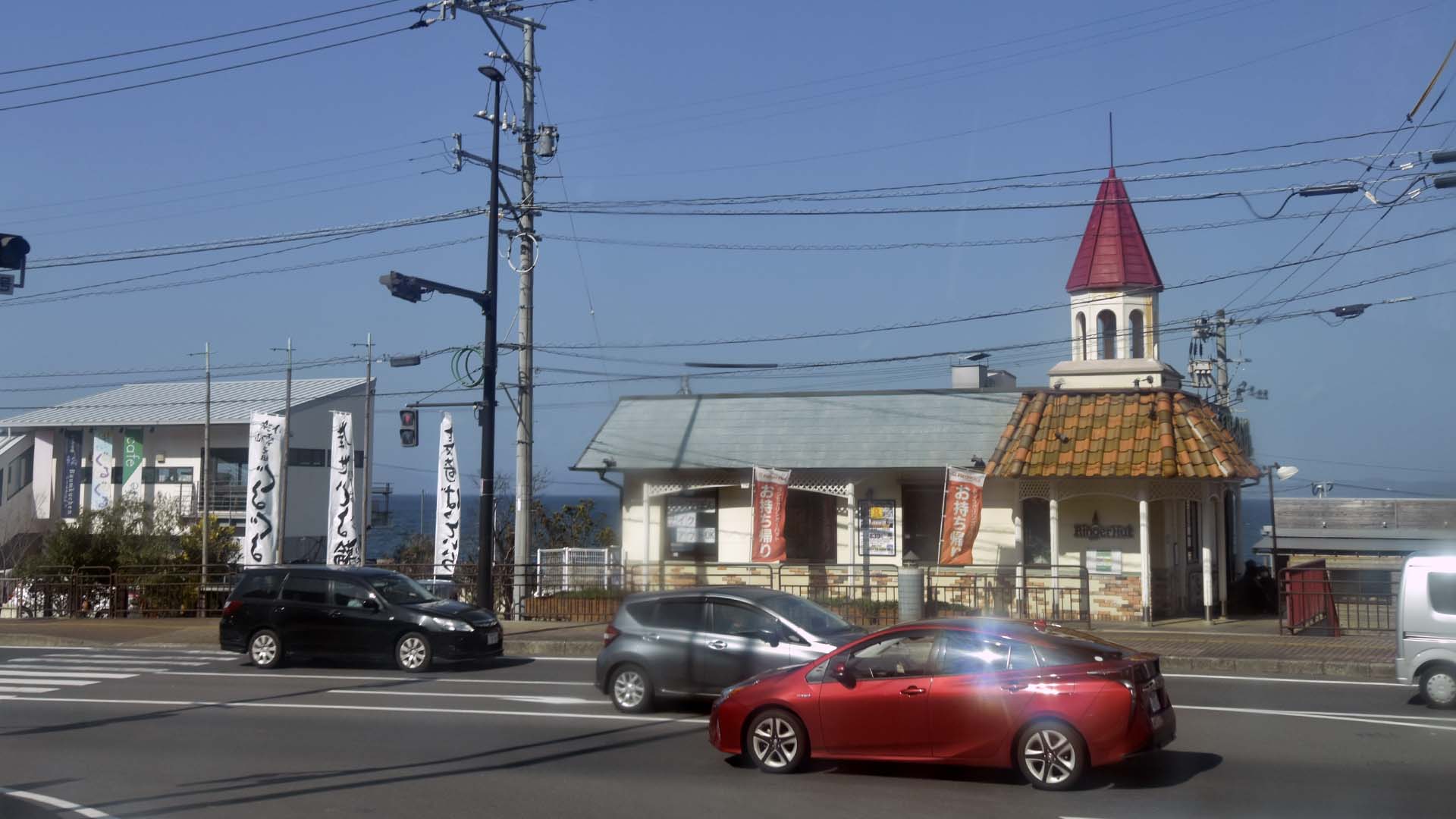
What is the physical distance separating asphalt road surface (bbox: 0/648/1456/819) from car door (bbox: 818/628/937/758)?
0.33 meters

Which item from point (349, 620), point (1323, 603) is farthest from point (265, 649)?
point (1323, 603)

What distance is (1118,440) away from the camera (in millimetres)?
24516

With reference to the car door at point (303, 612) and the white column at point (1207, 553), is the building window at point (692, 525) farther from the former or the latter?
the car door at point (303, 612)

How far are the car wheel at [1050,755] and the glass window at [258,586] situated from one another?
44.5 feet

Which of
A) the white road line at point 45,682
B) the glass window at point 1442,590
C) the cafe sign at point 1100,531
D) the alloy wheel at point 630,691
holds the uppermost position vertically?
the cafe sign at point 1100,531

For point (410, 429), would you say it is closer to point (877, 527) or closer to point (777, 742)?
point (877, 527)

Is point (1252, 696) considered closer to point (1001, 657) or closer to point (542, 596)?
point (1001, 657)

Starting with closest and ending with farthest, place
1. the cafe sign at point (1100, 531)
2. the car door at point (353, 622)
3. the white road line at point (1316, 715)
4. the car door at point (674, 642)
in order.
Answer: the white road line at point (1316, 715) → the car door at point (674, 642) → the car door at point (353, 622) → the cafe sign at point (1100, 531)

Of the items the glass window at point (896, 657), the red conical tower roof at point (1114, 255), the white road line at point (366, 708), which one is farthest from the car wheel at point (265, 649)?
the red conical tower roof at point (1114, 255)

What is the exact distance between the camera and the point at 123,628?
1024 inches

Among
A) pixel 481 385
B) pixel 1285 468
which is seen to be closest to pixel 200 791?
pixel 481 385

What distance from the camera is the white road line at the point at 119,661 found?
2072cm

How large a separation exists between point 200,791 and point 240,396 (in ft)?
168

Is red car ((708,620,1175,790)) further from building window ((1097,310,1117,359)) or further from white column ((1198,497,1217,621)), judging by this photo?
building window ((1097,310,1117,359))
